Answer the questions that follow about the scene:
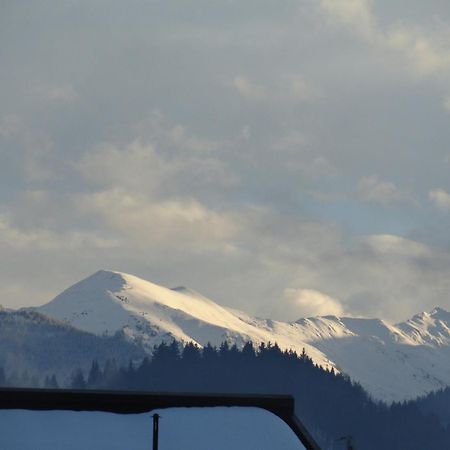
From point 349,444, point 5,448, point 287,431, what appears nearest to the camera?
point 5,448

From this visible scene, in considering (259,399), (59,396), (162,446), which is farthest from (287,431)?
(59,396)

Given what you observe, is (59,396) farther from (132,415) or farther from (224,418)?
(224,418)

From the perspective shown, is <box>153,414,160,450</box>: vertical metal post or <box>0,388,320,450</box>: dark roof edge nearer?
<box>153,414,160,450</box>: vertical metal post

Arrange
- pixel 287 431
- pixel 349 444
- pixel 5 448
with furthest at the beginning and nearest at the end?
1. pixel 349 444
2. pixel 287 431
3. pixel 5 448

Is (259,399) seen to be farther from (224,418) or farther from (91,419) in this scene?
(91,419)

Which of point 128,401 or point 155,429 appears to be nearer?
point 155,429

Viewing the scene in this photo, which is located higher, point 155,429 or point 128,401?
point 128,401

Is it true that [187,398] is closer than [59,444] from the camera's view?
No

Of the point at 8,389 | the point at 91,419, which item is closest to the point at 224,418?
the point at 91,419

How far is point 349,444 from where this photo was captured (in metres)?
53.2

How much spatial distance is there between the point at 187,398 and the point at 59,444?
5.94 metres

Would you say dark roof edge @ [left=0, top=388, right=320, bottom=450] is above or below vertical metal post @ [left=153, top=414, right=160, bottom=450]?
above

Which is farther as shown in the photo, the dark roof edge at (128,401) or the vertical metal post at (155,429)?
the dark roof edge at (128,401)

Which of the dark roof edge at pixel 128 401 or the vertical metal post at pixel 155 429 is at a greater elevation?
the dark roof edge at pixel 128 401
